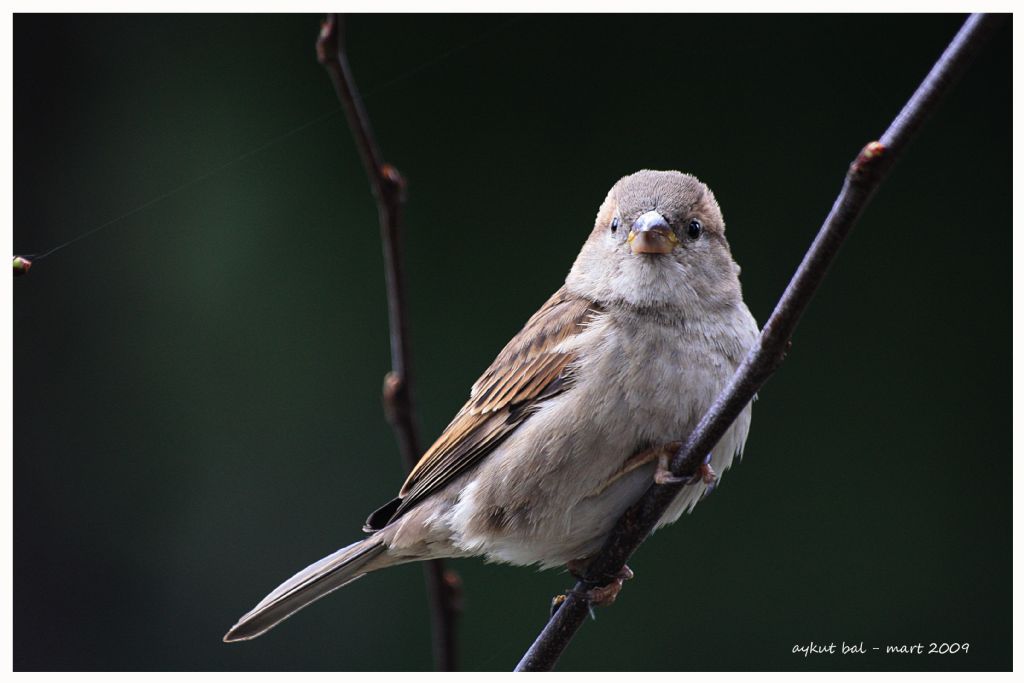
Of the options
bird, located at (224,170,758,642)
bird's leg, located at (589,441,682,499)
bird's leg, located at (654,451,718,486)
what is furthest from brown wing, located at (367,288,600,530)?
bird's leg, located at (654,451,718,486)

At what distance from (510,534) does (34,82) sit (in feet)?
7.21

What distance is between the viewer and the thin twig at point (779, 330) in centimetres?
126

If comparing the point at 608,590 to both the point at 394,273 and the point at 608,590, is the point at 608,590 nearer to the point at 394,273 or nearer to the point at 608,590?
the point at 608,590

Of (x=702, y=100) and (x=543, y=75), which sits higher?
(x=543, y=75)

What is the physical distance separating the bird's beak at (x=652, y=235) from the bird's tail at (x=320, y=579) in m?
0.96

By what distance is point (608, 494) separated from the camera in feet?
6.78

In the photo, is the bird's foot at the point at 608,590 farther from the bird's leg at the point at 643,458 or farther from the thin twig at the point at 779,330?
the bird's leg at the point at 643,458

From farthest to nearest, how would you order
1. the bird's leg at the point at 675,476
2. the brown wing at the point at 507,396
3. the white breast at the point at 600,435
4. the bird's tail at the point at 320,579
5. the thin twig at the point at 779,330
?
the bird's tail at the point at 320,579, the brown wing at the point at 507,396, the white breast at the point at 600,435, the bird's leg at the point at 675,476, the thin twig at the point at 779,330

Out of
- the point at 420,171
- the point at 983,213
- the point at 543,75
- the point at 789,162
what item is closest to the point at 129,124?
the point at 420,171

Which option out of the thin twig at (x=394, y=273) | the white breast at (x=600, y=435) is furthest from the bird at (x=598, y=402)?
the thin twig at (x=394, y=273)

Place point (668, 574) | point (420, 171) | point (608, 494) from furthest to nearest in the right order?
point (420, 171), point (668, 574), point (608, 494)

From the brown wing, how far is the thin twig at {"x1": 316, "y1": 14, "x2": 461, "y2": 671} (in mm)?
286

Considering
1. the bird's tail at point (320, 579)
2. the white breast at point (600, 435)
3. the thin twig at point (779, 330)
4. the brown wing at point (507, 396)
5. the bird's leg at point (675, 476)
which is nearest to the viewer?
the thin twig at point (779, 330)

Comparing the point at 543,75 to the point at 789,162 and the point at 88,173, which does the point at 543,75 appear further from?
the point at 88,173
